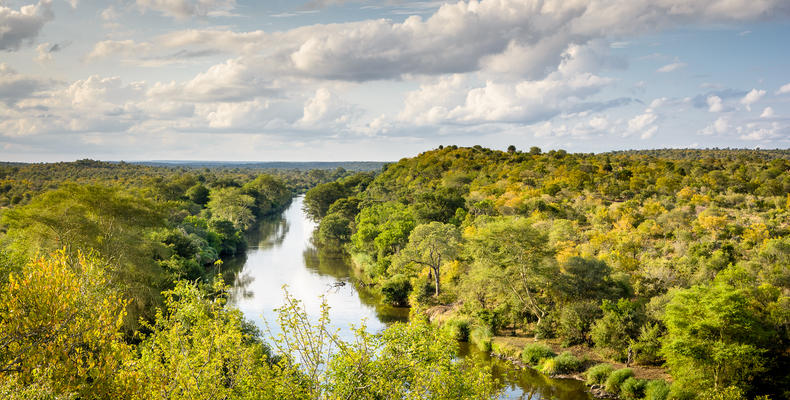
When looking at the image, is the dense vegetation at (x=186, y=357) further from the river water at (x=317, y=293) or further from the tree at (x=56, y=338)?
the river water at (x=317, y=293)

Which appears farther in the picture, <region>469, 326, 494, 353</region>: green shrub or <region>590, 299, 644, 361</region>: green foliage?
<region>469, 326, 494, 353</region>: green shrub

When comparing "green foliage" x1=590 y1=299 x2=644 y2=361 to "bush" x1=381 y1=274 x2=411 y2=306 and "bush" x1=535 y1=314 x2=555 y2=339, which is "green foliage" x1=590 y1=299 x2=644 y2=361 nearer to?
"bush" x1=535 y1=314 x2=555 y2=339

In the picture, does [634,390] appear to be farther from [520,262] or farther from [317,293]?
[317,293]

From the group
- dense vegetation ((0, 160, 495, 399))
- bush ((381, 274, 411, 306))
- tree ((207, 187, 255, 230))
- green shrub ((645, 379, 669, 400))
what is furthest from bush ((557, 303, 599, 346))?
tree ((207, 187, 255, 230))

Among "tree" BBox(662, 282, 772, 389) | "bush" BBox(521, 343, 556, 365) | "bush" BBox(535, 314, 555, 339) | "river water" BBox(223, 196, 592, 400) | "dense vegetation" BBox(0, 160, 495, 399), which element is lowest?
"river water" BBox(223, 196, 592, 400)

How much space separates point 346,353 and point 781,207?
41.7 meters

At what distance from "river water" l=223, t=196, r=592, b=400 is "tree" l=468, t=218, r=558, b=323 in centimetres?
419

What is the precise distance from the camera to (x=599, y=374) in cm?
2241

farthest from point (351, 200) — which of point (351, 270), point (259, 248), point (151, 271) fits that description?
point (151, 271)

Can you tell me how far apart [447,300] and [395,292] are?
4.28 meters

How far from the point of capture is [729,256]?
2767 centimetres

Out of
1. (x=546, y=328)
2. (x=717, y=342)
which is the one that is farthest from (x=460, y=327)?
(x=717, y=342)

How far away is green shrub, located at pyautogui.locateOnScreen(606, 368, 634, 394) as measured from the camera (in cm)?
2150

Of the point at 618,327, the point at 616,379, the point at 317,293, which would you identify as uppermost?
the point at 618,327
